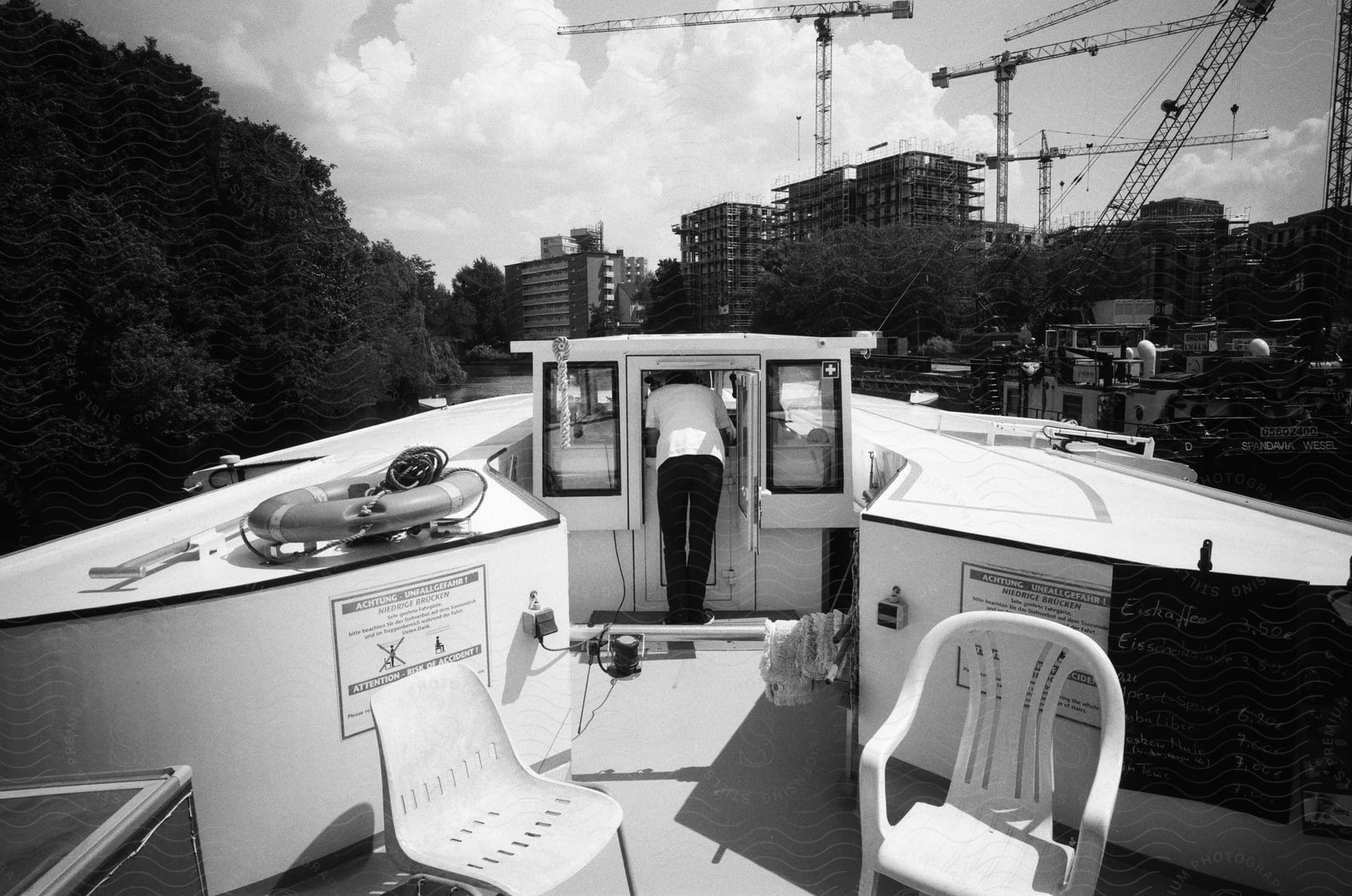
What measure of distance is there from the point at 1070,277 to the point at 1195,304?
4.94 m

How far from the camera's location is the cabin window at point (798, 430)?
3.57 m

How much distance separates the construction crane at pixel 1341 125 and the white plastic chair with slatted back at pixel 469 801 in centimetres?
303

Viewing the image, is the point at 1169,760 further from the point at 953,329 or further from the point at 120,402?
the point at 953,329

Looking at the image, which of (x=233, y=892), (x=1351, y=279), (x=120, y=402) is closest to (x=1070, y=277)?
(x=1351, y=279)

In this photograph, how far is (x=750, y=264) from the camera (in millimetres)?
11109

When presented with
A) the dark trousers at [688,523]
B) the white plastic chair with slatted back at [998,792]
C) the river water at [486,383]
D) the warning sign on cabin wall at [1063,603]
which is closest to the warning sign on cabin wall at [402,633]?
the white plastic chair with slatted back at [998,792]

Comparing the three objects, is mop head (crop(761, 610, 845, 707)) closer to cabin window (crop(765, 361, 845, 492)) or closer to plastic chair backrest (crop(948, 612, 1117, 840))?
plastic chair backrest (crop(948, 612, 1117, 840))

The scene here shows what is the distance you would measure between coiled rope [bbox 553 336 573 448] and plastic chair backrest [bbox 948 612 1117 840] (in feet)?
7.62

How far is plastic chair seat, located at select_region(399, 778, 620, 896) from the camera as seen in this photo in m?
1.30

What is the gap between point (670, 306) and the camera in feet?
25.5

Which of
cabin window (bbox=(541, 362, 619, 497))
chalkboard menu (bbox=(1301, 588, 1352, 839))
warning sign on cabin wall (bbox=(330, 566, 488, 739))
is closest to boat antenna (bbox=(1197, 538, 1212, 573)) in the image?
chalkboard menu (bbox=(1301, 588, 1352, 839))

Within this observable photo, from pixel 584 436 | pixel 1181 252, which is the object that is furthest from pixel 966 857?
pixel 1181 252

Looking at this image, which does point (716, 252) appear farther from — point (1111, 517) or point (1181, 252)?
point (1111, 517)

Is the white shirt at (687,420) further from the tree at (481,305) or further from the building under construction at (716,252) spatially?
the tree at (481,305)
